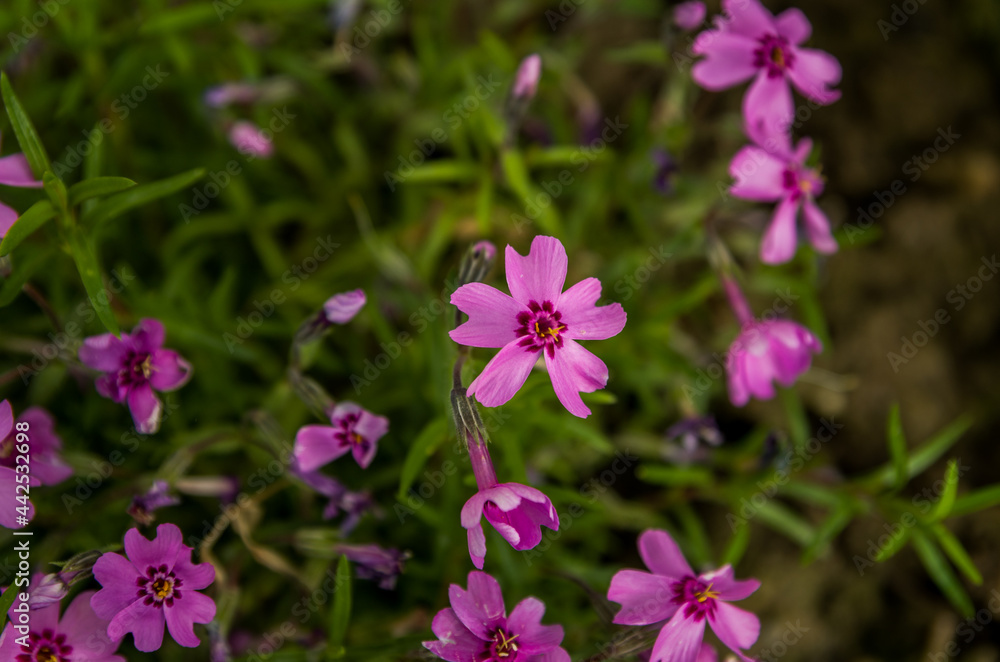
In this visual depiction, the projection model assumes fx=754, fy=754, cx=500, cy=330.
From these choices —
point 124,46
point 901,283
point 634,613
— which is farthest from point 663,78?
point 634,613

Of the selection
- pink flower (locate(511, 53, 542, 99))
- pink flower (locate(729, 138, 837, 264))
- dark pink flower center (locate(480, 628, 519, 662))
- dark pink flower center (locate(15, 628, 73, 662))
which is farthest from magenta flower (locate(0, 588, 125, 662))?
pink flower (locate(729, 138, 837, 264))

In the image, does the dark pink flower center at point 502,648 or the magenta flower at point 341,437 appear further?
the magenta flower at point 341,437

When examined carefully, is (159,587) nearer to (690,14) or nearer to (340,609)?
(340,609)

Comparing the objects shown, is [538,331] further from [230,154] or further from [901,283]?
[901,283]

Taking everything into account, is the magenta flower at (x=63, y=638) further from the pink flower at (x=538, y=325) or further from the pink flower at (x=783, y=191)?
the pink flower at (x=783, y=191)

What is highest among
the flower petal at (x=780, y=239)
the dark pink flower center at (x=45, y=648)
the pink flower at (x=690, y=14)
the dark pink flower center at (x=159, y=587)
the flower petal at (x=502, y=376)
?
the pink flower at (x=690, y=14)

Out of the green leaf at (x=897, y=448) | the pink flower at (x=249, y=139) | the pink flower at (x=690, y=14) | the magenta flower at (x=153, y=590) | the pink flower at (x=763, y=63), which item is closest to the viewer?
the magenta flower at (x=153, y=590)

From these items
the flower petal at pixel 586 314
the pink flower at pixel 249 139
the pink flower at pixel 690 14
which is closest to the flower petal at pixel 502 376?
the flower petal at pixel 586 314

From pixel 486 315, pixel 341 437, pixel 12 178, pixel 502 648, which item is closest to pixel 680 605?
pixel 502 648
